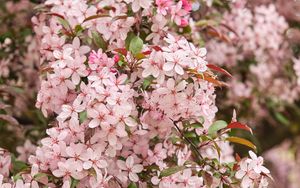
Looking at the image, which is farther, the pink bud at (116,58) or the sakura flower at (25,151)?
the sakura flower at (25,151)

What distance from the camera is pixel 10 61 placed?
2.78m

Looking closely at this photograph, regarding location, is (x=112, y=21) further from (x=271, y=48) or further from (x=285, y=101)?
(x=285, y=101)

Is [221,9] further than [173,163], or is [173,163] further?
[221,9]

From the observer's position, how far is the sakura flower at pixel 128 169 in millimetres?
1845

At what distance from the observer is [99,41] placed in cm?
204

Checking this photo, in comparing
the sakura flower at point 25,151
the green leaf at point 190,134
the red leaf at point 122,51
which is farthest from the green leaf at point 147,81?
the sakura flower at point 25,151

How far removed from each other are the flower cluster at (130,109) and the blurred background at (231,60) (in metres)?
0.34

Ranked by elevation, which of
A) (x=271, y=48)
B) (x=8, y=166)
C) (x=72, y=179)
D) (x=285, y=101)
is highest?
(x=72, y=179)

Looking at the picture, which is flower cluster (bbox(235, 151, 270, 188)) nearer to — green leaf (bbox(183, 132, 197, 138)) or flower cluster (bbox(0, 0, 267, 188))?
flower cluster (bbox(0, 0, 267, 188))

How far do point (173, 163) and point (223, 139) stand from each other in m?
0.17

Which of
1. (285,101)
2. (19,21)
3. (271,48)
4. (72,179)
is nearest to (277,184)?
(285,101)

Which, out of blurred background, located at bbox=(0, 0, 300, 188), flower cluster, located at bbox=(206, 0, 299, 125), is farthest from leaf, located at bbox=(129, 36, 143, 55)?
flower cluster, located at bbox=(206, 0, 299, 125)

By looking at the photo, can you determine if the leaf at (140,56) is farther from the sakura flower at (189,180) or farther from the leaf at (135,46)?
the sakura flower at (189,180)

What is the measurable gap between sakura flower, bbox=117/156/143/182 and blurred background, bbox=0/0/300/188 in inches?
21.7
